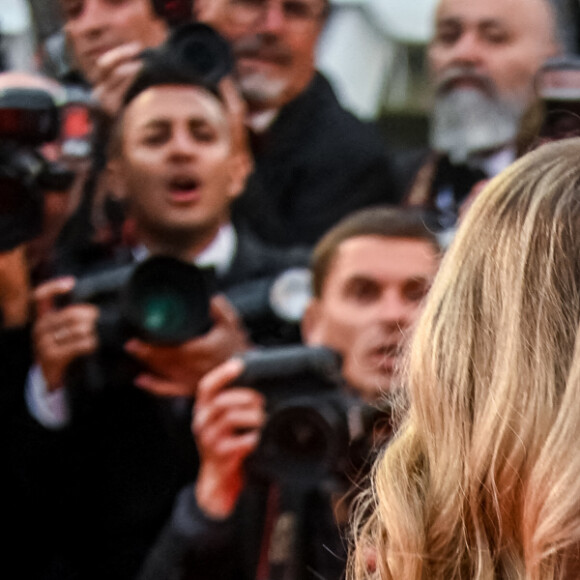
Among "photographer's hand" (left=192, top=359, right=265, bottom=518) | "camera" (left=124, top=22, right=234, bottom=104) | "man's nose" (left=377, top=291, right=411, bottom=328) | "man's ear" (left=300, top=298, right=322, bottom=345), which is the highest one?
"camera" (left=124, top=22, right=234, bottom=104)

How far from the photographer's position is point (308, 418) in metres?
1.75

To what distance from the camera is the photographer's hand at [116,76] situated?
1842 mm

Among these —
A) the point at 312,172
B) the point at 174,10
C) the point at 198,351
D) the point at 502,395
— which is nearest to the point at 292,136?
the point at 312,172

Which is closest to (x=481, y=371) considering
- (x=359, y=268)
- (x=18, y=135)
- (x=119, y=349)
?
(x=359, y=268)

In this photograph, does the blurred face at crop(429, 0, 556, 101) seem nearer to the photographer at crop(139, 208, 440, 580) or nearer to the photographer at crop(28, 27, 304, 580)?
the photographer at crop(139, 208, 440, 580)

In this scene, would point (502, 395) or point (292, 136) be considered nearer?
point (502, 395)

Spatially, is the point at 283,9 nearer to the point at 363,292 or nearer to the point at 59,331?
the point at 363,292

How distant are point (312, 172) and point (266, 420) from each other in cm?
43

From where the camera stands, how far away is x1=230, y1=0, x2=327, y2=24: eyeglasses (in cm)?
181

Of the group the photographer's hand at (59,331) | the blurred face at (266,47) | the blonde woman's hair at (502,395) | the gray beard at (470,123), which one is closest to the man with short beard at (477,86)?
the gray beard at (470,123)

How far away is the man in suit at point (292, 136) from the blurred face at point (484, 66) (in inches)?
5.2

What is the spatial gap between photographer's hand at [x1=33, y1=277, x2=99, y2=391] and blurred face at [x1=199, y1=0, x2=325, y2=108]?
468mm

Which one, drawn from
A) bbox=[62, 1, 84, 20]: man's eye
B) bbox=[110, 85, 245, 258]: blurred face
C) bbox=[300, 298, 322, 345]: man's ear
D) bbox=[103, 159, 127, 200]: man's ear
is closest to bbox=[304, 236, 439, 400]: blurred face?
bbox=[300, 298, 322, 345]: man's ear

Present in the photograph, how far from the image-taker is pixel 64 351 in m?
1.84
